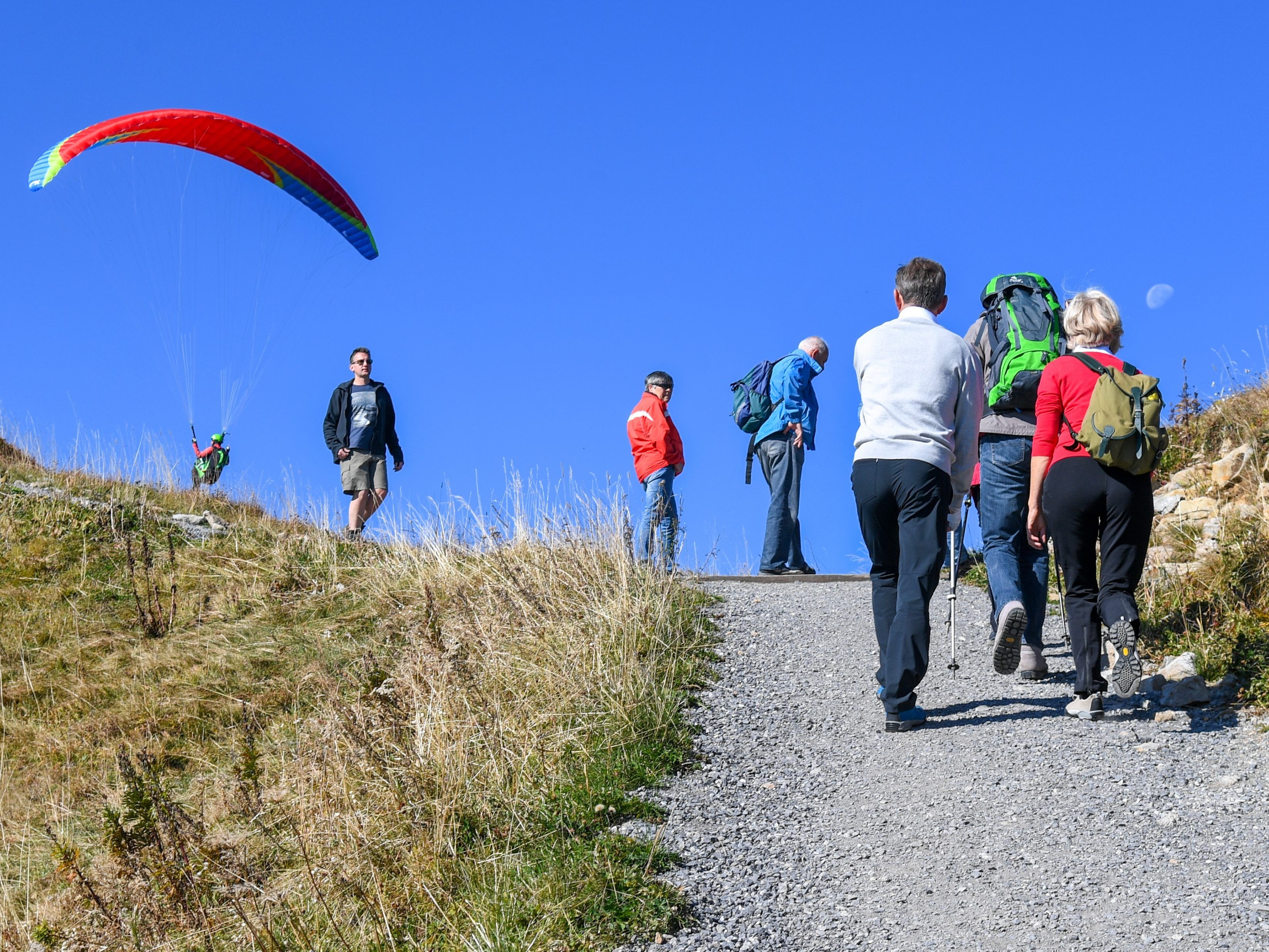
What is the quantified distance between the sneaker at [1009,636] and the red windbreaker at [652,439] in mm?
4547

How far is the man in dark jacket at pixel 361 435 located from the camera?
38.1 ft

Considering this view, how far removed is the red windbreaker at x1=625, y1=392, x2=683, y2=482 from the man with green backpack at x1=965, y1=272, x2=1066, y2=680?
13.2ft

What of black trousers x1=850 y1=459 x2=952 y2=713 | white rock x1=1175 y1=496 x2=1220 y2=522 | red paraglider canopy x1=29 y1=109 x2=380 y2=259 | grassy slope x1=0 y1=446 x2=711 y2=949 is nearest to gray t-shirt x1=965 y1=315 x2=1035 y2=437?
black trousers x1=850 y1=459 x2=952 y2=713

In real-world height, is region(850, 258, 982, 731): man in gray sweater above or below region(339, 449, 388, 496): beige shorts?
below

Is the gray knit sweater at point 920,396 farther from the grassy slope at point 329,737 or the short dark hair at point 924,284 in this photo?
the grassy slope at point 329,737

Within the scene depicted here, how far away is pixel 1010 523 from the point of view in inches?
242

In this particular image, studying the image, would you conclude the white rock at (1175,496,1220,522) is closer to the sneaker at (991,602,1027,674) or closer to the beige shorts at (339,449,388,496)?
the sneaker at (991,602,1027,674)

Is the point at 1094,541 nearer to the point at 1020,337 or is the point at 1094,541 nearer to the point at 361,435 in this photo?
the point at 1020,337

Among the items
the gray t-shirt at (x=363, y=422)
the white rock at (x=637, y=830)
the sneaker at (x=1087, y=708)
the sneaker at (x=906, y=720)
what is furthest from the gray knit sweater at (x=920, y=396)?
the gray t-shirt at (x=363, y=422)

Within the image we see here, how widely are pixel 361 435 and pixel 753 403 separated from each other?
13.2 feet

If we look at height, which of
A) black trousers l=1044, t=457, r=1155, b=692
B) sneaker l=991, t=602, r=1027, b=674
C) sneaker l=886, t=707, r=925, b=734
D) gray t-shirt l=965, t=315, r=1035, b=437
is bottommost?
sneaker l=886, t=707, r=925, b=734

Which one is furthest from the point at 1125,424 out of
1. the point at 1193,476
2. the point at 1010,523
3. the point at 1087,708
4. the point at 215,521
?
the point at 215,521

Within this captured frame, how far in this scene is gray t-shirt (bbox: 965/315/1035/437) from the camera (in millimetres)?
6102

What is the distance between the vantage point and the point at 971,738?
5.45 meters
